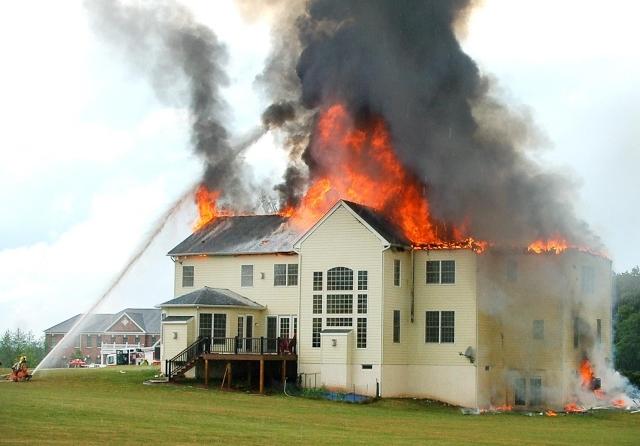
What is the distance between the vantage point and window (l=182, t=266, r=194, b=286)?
61.2m

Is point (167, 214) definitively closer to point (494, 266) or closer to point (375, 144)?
point (375, 144)

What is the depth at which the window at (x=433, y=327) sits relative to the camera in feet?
182

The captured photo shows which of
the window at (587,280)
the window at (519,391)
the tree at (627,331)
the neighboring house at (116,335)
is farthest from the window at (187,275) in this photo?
the neighboring house at (116,335)

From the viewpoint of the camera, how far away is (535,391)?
55.9 m

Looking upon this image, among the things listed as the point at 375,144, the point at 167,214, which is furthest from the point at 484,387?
the point at 167,214

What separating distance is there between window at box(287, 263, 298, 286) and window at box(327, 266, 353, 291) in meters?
3.14

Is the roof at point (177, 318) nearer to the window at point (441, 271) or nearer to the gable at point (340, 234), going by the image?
the gable at point (340, 234)

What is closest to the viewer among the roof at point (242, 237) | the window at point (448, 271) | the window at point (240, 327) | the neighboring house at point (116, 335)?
the window at point (448, 271)

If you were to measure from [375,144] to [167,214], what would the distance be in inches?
477

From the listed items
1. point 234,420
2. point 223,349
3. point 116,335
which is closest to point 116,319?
point 116,335

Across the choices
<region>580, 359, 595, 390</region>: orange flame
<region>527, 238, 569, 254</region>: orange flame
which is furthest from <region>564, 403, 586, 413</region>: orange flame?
<region>527, 238, 569, 254</region>: orange flame

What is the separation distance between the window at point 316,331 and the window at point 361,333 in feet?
6.82

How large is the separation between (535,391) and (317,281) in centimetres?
1209

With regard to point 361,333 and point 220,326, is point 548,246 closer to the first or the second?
point 361,333
